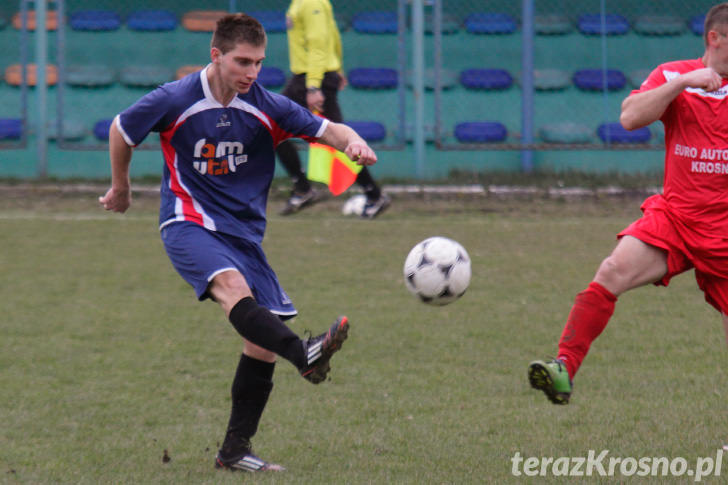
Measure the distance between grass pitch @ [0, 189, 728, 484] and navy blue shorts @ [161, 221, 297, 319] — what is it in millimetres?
655

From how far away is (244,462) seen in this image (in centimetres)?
A: 409

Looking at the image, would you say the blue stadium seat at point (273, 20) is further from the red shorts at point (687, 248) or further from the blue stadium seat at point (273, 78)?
the red shorts at point (687, 248)

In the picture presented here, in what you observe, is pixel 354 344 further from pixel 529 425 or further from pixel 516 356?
pixel 529 425

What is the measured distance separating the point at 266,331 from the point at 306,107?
6443mm

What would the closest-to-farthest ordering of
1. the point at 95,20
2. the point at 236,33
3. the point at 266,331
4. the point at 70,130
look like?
the point at 266,331 < the point at 236,33 < the point at 70,130 < the point at 95,20

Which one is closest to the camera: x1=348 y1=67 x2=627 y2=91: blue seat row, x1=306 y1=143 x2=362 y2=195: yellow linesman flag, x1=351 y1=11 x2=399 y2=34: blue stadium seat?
x1=306 y1=143 x2=362 y2=195: yellow linesman flag

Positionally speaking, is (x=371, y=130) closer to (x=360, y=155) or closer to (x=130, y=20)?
(x=130, y=20)

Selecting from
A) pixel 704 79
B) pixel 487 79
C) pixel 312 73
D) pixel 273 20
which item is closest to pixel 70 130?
pixel 273 20

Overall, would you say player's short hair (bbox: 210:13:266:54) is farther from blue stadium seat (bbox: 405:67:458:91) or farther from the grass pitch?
blue stadium seat (bbox: 405:67:458:91)

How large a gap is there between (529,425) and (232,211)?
5.25 ft

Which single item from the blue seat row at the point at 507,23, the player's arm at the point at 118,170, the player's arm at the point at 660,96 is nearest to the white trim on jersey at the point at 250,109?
the player's arm at the point at 118,170

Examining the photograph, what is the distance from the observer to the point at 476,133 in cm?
1294

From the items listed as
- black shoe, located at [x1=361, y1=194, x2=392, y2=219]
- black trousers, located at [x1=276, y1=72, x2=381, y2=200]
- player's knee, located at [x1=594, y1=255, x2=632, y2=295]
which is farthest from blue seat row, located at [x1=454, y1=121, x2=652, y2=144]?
player's knee, located at [x1=594, y1=255, x2=632, y2=295]

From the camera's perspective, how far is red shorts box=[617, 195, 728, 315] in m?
4.11
